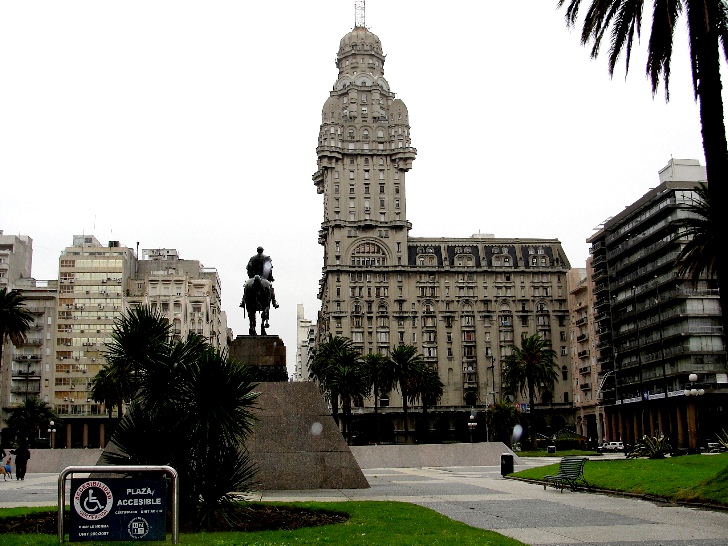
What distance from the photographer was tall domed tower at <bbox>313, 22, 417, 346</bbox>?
410 feet

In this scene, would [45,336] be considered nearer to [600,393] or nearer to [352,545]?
[600,393]

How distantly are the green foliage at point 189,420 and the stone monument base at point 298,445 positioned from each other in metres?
7.60

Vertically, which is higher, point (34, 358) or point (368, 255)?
point (368, 255)

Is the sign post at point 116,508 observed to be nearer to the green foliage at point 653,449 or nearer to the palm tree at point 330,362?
the green foliage at point 653,449

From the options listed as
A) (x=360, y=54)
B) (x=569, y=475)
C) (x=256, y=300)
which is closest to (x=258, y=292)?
(x=256, y=300)

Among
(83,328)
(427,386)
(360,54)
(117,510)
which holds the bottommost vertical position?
(117,510)

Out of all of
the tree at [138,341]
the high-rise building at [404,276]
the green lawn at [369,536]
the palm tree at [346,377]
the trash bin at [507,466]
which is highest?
the high-rise building at [404,276]

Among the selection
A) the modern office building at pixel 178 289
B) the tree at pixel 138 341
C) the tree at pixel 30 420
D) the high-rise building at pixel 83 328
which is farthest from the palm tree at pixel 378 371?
the tree at pixel 138 341

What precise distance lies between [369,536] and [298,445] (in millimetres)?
11921

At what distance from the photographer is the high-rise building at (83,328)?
11938 cm

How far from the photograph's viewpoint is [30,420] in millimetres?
102688

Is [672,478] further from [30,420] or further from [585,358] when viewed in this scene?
[585,358]

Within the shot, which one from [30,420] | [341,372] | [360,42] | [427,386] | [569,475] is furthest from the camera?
[360,42]

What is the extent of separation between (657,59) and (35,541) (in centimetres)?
1711
